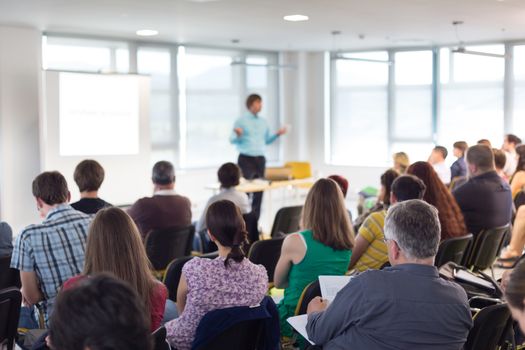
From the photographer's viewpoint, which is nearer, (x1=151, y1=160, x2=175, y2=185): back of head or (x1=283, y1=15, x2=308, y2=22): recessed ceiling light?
(x1=151, y1=160, x2=175, y2=185): back of head

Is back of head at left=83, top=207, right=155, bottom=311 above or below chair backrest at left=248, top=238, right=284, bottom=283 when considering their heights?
above

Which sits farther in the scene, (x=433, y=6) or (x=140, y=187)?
(x=140, y=187)

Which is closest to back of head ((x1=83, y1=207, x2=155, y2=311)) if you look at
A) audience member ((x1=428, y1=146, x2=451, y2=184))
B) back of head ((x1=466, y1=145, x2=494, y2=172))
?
back of head ((x1=466, y1=145, x2=494, y2=172))

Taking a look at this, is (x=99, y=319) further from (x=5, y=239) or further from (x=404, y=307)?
(x=5, y=239)

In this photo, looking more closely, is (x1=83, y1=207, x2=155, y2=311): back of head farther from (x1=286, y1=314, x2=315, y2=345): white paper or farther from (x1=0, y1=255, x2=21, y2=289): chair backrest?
(x1=0, y1=255, x2=21, y2=289): chair backrest

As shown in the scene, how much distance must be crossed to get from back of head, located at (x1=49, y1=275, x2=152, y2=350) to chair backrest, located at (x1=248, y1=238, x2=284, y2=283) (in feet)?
10.1

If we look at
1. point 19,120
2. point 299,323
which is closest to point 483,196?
point 299,323

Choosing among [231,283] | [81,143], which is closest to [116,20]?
[81,143]

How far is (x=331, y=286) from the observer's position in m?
3.11

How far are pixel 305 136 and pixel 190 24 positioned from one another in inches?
200

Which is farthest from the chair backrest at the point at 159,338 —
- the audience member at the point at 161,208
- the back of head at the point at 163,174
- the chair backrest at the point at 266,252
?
the back of head at the point at 163,174

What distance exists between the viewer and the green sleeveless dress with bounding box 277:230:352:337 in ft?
12.4

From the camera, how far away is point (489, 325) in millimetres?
2707

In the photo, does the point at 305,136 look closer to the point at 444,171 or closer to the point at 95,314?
the point at 444,171
